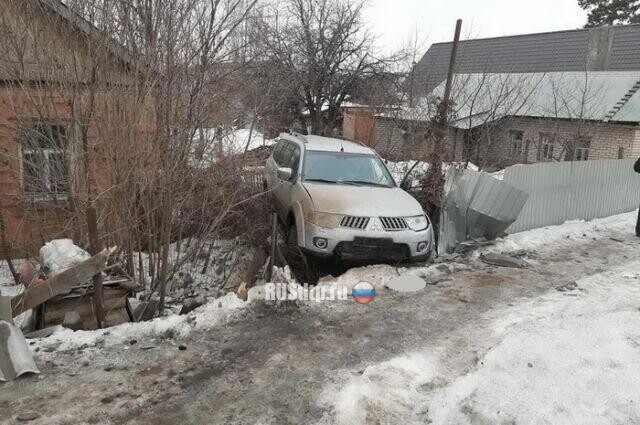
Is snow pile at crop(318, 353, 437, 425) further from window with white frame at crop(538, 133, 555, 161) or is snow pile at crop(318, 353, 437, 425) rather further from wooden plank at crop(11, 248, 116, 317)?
window with white frame at crop(538, 133, 555, 161)

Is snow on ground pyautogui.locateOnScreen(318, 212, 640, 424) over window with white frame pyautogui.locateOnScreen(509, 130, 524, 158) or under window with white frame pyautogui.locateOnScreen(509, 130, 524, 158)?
under

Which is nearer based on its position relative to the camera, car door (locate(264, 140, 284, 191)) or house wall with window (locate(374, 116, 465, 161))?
car door (locate(264, 140, 284, 191))

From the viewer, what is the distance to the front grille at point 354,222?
6.06m

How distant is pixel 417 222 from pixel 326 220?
1.27m

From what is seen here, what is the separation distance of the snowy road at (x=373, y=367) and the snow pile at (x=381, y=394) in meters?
0.01

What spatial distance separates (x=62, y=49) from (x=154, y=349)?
11.3ft

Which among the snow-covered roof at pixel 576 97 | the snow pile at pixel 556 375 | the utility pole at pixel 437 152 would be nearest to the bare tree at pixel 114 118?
the snow pile at pixel 556 375

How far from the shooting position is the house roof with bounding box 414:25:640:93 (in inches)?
838

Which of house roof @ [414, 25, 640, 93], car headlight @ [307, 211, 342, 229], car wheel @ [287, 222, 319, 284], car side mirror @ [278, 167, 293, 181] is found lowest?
car wheel @ [287, 222, 319, 284]

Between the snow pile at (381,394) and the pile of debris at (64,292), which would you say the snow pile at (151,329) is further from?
the snow pile at (381,394)

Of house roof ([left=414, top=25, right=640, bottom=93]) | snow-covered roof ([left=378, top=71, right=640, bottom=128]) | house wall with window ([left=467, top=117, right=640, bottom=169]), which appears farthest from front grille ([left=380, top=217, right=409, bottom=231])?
house roof ([left=414, top=25, right=640, bottom=93])

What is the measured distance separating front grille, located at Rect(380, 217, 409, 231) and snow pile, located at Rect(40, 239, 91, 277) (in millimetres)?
3500

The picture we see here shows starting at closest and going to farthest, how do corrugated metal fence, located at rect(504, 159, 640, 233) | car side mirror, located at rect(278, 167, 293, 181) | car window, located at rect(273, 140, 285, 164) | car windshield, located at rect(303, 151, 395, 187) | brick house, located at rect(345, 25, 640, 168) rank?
car side mirror, located at rect(278, 167, 293, 181), car windshield, located at rect(303, 151, 395, 187), corrugated metal fence, located at rect(504, 159, 640, 233), car window, located at rect(273, 140, 285, 164), brick house, located at rect(345, 25, 640, 168)

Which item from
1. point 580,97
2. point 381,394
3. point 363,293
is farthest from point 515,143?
point 381,394
